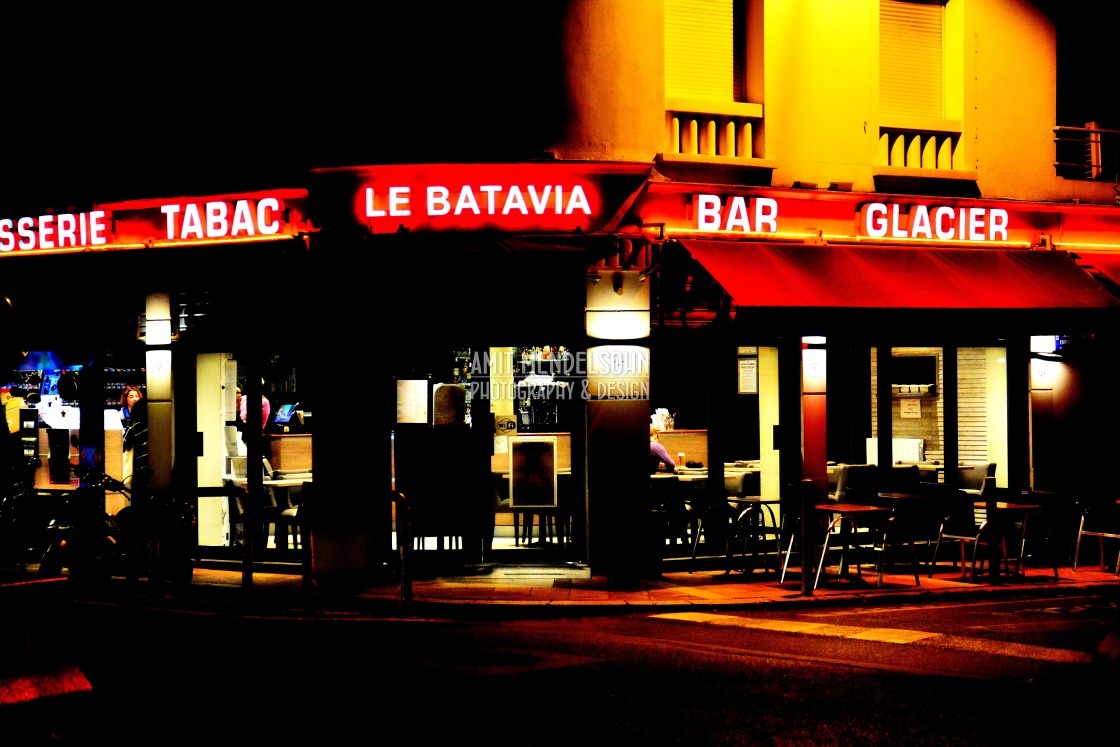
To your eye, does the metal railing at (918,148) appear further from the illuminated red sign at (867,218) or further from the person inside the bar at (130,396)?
the person inside the bar at (130,396)

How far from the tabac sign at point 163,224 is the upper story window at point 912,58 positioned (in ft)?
26.1

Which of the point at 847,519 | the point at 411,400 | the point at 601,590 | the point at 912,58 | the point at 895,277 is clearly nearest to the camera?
the point at 601,590

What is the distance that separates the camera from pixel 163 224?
48.4 ft

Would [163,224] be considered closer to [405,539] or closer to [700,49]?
[405,539]

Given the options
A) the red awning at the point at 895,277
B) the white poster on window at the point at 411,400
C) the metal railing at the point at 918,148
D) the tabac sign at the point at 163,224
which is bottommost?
the white poster on window at the point at 411,400

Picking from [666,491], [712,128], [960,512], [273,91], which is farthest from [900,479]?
[273,91]

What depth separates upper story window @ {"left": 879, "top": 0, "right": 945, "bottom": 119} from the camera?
15.4 m

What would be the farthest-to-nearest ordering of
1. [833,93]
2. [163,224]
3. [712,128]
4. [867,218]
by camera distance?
1. [867,218]
2. [163,224]
3. [833,93]
4. [712,128]

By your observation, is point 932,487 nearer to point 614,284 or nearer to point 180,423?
point 614,284

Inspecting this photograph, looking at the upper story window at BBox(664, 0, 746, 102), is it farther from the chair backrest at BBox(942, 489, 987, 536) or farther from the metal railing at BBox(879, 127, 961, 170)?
the chair backrest at BBox(942, 489, 987, 536)

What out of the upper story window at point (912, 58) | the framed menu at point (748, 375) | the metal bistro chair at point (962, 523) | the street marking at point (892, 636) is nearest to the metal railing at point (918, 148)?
the upper story window at point (912, 58)

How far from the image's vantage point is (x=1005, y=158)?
15750 millimetres

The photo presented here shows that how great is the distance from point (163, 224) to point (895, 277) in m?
9.44

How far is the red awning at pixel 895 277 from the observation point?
1354 cm
